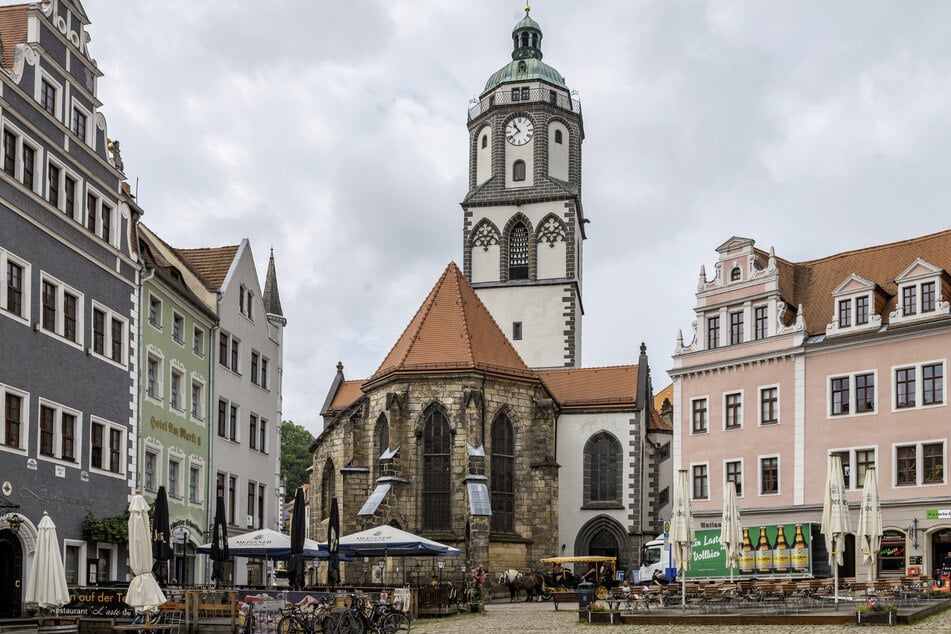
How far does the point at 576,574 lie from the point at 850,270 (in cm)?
1703

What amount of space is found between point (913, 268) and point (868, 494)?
10987mm

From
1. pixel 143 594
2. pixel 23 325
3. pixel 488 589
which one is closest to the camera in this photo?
pixel 143 594

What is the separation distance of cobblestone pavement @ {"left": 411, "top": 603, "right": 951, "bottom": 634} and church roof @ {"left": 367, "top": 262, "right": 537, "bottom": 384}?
1711 cm

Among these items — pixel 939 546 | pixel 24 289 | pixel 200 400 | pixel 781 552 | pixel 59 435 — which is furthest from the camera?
pixel 781 552

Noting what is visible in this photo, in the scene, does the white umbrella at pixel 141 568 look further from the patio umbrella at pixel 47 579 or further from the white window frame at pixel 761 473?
the white window frame at pixel 761 473

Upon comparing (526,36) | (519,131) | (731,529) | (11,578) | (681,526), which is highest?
(526,36)

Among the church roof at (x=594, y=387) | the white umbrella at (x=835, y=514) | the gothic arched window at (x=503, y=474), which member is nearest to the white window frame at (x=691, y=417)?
the gothic arched window at (x=503, y=474)

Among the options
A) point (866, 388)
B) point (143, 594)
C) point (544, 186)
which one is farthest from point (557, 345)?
point (143, 594)

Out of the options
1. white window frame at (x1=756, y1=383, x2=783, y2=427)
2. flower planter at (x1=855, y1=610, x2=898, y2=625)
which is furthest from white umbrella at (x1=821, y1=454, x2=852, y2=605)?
white window frame at (x1=756, y1=383, x2=783, y2=427)

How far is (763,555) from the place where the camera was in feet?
138

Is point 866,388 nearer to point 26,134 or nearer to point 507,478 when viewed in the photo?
point 507,478

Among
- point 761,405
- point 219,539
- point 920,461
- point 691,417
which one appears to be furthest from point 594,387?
point 219,539

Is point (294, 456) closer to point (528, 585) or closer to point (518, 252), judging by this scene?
point (518, 252)

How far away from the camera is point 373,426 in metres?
52.8
